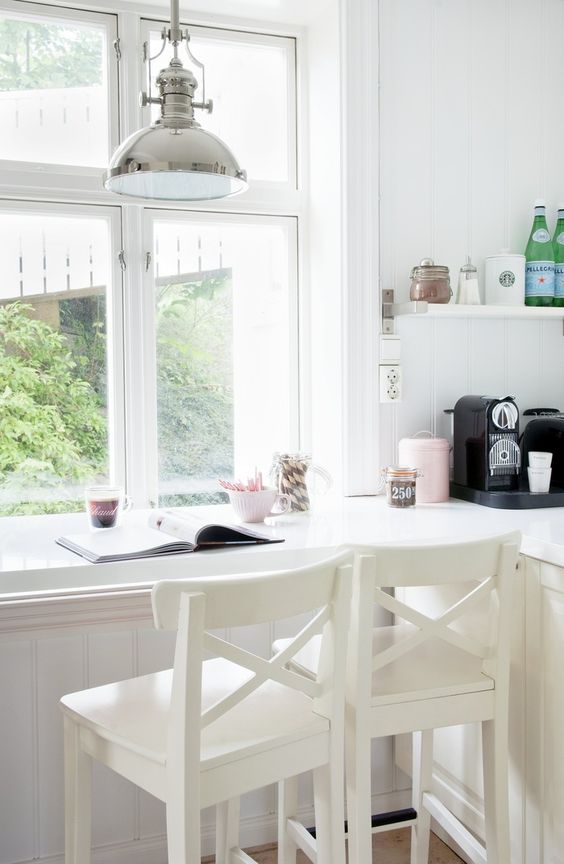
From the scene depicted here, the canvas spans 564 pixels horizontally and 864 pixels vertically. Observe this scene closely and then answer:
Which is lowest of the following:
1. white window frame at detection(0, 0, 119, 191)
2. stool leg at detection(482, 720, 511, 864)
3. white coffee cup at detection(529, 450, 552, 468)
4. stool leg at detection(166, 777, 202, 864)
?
stool leg at detection(482, 720, 511, 864)

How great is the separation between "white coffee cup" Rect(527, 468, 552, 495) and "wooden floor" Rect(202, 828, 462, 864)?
3.05 ft

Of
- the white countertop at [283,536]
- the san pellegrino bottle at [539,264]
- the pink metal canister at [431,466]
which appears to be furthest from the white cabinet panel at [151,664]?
the san pellegrino bottle at [539,264]

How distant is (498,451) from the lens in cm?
218

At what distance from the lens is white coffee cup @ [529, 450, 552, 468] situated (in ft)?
7.07

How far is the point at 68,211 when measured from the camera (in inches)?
89.5

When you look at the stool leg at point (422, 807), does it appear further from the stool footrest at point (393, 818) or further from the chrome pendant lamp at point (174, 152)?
the chrome pendant lamp at point (174, 152)

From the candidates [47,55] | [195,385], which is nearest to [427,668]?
[195,385]

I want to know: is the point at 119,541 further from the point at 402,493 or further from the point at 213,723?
the point at 402,493

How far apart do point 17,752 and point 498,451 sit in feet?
4.51

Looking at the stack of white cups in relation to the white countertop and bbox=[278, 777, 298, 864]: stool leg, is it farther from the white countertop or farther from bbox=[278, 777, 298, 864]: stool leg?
bbox=[278, 777, 298, 864]: stool leg

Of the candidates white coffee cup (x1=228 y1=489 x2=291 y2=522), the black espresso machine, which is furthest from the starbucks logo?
white coffee cup (x1=228 y1=489 x2=291 y2=522)

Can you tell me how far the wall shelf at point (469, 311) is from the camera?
2215 mm

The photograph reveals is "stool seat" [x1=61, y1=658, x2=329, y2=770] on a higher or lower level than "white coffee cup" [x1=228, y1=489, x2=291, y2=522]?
lower

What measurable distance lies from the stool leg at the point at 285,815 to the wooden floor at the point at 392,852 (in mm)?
345
